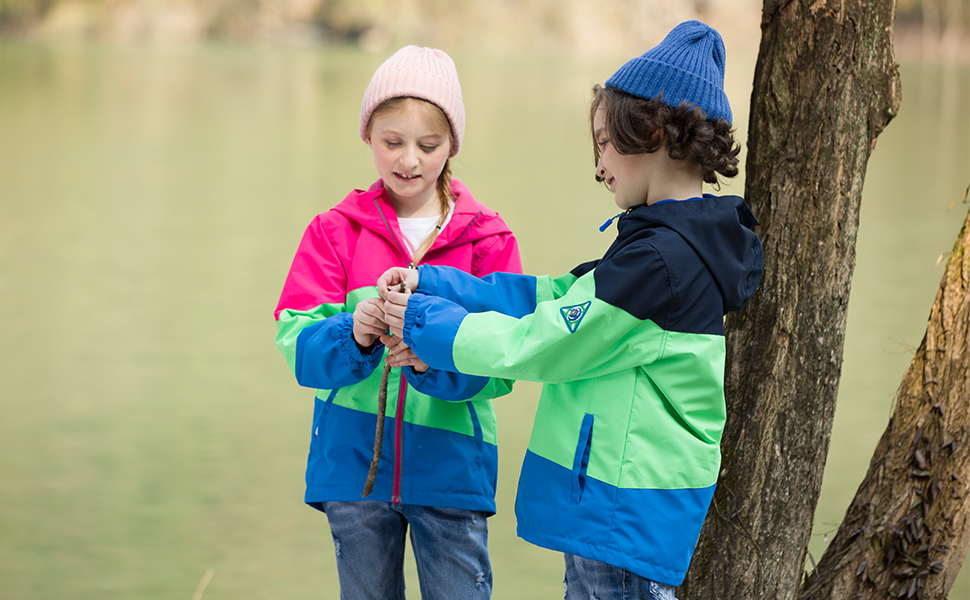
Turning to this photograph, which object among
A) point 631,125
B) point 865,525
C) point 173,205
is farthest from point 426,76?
point 173,205

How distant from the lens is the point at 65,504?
2.62 meters

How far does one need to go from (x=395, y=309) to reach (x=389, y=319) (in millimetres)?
17

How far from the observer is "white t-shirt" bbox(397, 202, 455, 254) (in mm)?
1363

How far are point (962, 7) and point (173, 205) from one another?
24738mm

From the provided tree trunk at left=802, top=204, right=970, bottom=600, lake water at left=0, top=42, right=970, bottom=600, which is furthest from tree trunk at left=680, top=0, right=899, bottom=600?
lake water at left=0, top=42, right=970, bottom=600

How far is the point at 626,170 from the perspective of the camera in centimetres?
113

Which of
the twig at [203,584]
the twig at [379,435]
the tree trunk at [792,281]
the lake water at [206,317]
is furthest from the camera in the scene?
the lake water at [206,317]

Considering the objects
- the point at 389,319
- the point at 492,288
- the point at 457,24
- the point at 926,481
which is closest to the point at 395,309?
the point at 389,319

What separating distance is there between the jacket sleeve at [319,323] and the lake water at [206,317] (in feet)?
1.39

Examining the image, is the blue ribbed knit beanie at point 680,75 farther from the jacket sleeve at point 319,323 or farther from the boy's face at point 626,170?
the jacket sleeve at point 319,323

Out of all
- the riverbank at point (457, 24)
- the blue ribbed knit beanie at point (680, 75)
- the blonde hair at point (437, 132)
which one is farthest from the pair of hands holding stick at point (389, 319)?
the riverbank at point (457, 24)

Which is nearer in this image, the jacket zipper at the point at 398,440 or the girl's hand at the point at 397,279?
the girl's hand at the point at 397,279

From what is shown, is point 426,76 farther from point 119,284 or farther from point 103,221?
point 103,221

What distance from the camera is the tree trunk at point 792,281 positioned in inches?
57.6
